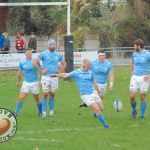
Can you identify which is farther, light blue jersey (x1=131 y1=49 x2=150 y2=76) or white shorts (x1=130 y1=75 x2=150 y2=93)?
light blue jersey (x1=131 y1=49 x2=150 y2=76)

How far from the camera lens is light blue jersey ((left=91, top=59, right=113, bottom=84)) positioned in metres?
17.8

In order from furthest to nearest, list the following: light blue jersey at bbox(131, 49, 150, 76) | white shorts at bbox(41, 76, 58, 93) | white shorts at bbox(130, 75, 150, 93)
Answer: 1. white shorts at bbox(41, 76, 58, 93)
2. light blue jersey at bbox(131, 49, 150, 76)
3. white shorts at bbox(130, 75, 150, 93)

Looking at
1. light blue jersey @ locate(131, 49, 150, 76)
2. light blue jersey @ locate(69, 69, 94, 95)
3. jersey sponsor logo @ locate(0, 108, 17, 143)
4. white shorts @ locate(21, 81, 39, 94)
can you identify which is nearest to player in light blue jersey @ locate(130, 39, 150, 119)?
light blue jersey @ locate(131, 49, 150, 76)

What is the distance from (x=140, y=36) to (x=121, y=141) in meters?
36.1

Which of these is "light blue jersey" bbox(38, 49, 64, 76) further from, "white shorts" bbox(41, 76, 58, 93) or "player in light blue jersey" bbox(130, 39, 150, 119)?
"player in light blue jersey" bbox(130, 39, 150, 119)

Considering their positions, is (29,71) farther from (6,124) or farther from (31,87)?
(6,124)

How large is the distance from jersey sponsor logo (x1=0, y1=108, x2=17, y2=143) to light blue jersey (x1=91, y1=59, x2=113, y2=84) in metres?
7.64

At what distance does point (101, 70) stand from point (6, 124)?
7856 millimetres

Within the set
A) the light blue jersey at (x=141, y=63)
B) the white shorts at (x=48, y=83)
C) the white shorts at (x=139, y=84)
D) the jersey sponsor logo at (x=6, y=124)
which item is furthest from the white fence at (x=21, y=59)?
the jersey sponsor logo at (x=6, y=124)

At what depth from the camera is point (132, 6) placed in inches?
2052

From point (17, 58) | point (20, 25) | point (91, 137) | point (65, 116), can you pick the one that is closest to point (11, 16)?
point (20, 25)

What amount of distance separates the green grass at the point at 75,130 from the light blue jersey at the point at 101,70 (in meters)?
1.05

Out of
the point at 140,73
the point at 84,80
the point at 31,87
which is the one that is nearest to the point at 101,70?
the point at 140,73

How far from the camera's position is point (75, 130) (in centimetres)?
1535
